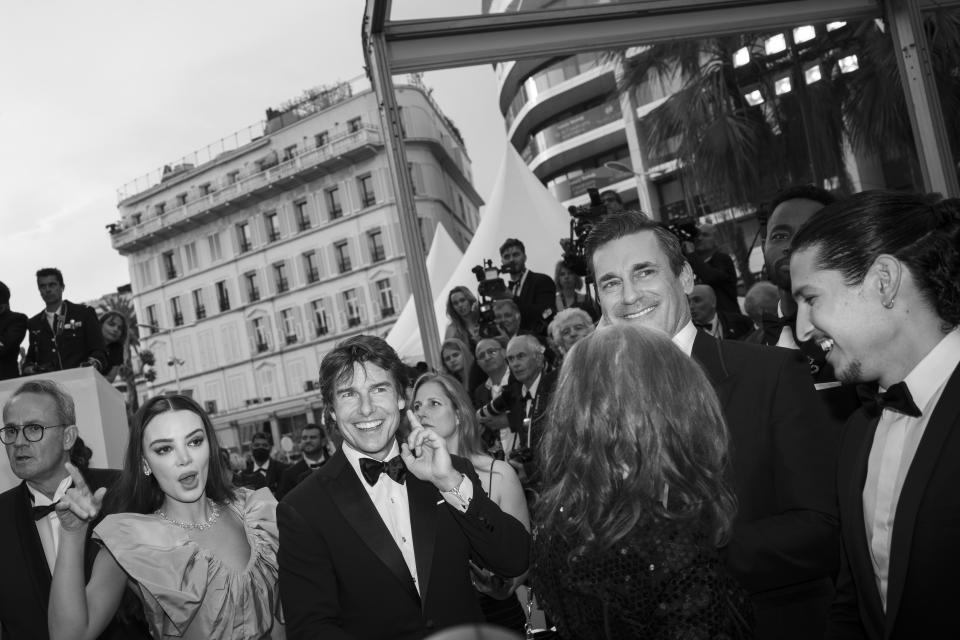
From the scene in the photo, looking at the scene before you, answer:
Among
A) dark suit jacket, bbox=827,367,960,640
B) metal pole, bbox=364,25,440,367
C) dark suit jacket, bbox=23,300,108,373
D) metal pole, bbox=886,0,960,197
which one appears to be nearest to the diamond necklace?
metal pole, bbox=364,25,440,367

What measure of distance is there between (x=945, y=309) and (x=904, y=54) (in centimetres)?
492

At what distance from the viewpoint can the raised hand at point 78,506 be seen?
302 centimetres

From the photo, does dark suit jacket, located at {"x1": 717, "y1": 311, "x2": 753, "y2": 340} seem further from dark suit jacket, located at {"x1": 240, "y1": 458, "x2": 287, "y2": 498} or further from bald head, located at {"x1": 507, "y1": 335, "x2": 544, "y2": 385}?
dark suit jacket, located at {"x1": 240, "y1": 458, "x2": 287, "y2": 498}

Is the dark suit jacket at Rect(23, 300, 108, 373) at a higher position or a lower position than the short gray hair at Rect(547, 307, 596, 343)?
higher

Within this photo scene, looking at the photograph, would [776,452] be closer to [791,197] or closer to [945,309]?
[945,309]

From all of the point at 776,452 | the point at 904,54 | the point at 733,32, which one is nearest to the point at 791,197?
the point at 776,452

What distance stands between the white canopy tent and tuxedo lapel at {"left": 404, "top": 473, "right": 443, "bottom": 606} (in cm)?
1071

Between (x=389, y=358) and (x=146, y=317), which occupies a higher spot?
(x=146, y=317)

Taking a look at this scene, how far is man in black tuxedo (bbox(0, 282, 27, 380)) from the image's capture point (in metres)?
7.11

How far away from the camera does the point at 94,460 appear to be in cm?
537

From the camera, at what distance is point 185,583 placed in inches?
119

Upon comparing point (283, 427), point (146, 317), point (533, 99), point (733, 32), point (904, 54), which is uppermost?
point (533, 99)

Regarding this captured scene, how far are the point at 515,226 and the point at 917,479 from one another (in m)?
12.6

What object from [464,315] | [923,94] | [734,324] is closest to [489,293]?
[464,315]
